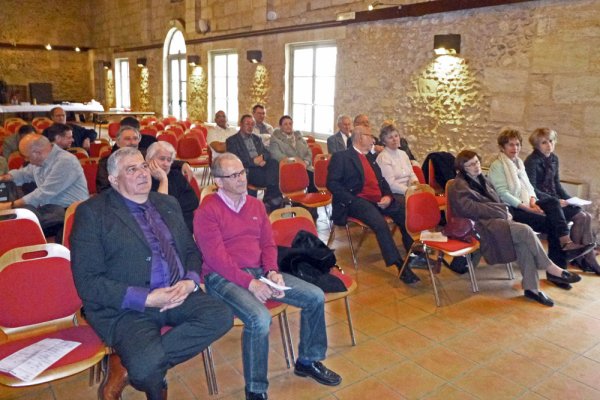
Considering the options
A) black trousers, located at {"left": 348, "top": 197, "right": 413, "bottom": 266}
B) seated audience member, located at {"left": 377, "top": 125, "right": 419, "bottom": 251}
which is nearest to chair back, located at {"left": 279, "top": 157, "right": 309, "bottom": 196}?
seated audience member, located at {"left": 377, "top": 125, "right": 419, "bottom": 251}

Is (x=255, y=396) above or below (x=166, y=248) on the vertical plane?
below

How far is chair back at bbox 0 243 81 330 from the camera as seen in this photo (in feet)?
7.42

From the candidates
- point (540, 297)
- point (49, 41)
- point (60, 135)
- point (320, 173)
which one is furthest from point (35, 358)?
point (49, 41)

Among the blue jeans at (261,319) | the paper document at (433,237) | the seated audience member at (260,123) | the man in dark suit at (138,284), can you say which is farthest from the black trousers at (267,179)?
the man in dark suit at (138,284)

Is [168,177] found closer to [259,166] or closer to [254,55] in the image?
[259,166]

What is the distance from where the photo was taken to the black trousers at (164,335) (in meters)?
2.08

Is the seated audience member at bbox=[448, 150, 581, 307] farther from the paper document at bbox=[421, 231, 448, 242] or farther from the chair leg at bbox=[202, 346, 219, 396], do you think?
the chair leg at bbox=[202, 346, 219, 396]

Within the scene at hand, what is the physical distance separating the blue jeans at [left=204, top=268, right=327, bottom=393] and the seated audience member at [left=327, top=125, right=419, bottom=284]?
1684mm

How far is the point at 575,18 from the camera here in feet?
17.2

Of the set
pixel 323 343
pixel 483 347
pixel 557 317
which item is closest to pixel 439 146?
pixel 557 317

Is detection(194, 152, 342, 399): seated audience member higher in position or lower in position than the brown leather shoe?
higher

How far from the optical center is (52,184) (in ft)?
12.5

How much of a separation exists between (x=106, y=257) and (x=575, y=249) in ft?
13.2

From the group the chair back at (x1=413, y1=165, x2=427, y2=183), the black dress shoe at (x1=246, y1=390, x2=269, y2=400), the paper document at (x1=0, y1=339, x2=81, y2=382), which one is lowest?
the black dress shoe at (x1=246, y1=390, x2=269, y2=400)
